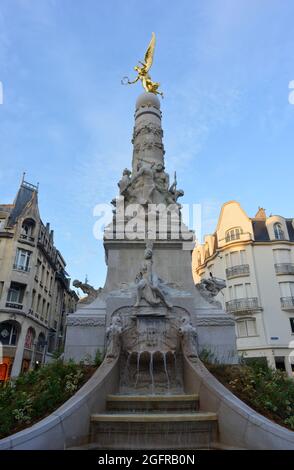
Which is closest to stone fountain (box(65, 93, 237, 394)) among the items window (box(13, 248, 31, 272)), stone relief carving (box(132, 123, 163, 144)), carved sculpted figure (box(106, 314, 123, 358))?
carved sculpted figure (box(106, 314, 123, 358))

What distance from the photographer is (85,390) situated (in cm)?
670

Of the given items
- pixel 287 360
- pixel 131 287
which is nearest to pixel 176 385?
pixel 131 287

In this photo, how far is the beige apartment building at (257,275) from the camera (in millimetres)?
30297

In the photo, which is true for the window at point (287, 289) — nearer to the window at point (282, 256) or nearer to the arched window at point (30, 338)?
the window at point (282, 256)

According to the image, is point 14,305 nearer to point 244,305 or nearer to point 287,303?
point 244,305

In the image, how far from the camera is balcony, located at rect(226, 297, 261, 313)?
103 feet

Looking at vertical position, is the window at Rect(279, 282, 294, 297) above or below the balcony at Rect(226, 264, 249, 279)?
below

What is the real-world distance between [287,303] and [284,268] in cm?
366

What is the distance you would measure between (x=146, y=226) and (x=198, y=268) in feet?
92.8

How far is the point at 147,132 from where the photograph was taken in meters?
16.1

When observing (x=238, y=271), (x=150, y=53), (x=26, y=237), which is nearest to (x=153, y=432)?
(x=150, y=53)

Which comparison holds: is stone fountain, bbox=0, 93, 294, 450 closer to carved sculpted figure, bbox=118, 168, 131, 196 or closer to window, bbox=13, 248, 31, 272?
carved sculpted figure, bbox=118, 168, 131, 196

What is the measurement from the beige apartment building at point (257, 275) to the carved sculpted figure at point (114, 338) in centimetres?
2238

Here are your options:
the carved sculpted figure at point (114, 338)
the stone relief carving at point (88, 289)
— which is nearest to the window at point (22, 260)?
the stone relief carving at point (88, 289)
